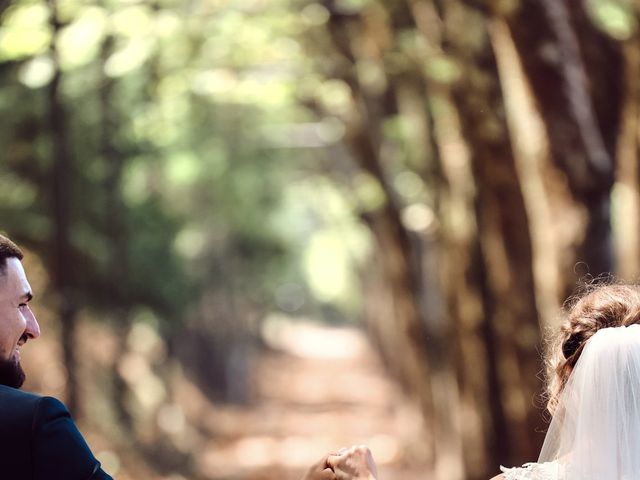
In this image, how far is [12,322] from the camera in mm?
4523

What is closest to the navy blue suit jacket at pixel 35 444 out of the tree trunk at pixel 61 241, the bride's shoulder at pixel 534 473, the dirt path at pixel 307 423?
the bride's shoulder at pixel 534 473

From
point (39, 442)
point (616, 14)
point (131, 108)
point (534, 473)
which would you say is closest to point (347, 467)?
point (534, 473)

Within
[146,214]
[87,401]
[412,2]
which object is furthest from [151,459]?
[412,2]

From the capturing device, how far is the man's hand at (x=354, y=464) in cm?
519

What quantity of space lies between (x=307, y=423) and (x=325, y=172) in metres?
6.95

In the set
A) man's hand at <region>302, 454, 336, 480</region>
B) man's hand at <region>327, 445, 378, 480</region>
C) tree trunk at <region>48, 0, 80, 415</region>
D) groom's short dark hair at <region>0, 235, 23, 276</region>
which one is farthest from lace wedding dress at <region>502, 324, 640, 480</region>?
tree trunk at <region>48, 0, 80, 415</region>

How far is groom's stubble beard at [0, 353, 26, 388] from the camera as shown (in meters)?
4.52

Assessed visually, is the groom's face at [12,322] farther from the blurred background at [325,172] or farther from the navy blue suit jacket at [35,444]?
the blurred background at [325,172]

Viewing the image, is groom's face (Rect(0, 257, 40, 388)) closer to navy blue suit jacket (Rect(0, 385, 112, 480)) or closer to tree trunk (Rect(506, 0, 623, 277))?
navy blue suit jacket (Rect(0, 385, 112, 480))

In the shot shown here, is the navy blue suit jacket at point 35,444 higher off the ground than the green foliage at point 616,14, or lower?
lower

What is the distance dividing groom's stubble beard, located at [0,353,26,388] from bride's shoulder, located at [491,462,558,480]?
5.93ft

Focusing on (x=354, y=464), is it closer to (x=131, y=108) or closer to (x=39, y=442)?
(x=39, y=442)

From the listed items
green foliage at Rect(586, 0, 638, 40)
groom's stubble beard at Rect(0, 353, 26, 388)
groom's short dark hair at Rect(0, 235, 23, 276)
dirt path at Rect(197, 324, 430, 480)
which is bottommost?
dirt path at Rect(197, 324, 430, 480)

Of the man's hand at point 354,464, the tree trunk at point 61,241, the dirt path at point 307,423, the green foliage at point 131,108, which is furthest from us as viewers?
the dirt path at point 307,423
